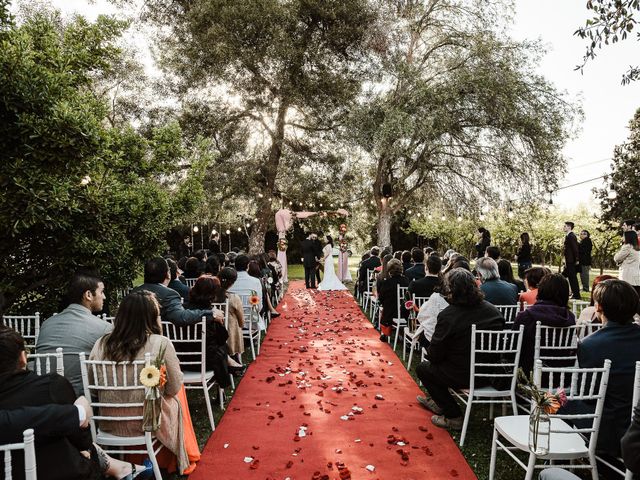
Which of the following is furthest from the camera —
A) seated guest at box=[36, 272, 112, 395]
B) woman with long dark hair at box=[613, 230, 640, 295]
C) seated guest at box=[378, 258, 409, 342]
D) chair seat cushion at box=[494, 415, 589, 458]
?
woman with long dark hair at box=[613, 230, 640, 295]

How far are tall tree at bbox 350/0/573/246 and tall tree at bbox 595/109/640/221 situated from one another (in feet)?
28.8

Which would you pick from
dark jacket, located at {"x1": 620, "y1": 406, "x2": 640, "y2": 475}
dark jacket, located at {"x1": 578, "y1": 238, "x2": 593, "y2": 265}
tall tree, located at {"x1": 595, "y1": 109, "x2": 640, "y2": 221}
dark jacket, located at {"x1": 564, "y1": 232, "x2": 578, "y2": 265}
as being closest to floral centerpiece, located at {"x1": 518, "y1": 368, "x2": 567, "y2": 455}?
dark jacket, located at {"x1": 620, "y1": 406, "x2": 640, "y2": 475}

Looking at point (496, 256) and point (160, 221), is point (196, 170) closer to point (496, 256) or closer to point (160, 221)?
point (160, 221)

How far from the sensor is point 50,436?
2236mm

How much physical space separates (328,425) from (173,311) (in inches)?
76.6

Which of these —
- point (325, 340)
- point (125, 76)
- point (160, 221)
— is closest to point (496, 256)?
point (325, 340)

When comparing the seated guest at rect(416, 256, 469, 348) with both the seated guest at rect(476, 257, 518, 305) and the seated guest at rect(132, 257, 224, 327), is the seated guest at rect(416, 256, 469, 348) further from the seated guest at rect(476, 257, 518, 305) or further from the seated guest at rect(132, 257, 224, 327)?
the seated guest at rect(132, 257, 224, 327)

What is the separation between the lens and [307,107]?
17.6 meters

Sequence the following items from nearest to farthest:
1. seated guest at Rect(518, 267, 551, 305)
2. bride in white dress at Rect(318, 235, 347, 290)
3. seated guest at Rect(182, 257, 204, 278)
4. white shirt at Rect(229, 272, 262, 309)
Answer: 1. seated guest at Rect(518, 267, 551, 305)
2. white shirt at Rect(229, 272, 262, 309)
3. seated guest at Rect(182, 257, 204, 278)
4. bride in white dress at Rect(318, 235, 347, 290)

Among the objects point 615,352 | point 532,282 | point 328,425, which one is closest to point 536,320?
point 615,352

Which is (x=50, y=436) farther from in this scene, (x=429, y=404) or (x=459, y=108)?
Result: (x=459, y=108)

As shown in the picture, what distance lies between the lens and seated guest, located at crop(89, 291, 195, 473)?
3209 mm

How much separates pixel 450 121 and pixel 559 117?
11.4 ft

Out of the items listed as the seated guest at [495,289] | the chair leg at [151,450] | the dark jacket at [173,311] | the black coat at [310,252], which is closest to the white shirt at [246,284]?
the dark jacket at [173,311]
